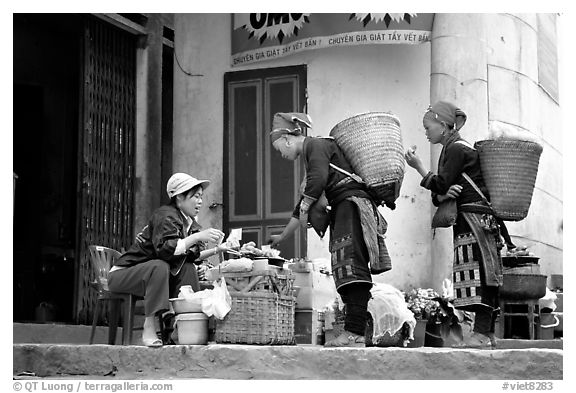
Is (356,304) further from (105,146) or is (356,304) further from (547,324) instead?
(105,146)

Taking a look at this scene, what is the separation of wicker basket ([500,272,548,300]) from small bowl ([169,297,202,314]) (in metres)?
2.97

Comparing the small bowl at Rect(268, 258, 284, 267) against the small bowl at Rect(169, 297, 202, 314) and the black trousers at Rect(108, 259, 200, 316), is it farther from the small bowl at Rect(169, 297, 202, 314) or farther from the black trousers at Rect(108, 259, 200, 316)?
the small bowl at Rect(169, 297, 202, 314)

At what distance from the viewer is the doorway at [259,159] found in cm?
1047

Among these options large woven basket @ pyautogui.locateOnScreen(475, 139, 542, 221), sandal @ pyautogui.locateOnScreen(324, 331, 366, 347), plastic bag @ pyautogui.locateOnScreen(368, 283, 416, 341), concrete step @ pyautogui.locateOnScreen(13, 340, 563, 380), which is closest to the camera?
concrete step @ pyautogui.locateOnScreen(13, 340, 563, 380)

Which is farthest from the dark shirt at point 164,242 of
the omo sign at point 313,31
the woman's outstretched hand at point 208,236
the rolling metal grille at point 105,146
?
the omo sign at point 313,31

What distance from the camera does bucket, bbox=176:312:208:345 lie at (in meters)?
7.10

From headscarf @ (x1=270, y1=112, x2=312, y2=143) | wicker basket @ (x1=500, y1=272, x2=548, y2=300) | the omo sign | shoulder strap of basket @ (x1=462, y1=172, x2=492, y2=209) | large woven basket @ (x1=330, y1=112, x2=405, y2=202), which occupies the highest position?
the omo sign

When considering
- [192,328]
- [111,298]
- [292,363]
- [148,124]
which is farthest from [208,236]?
[148,124]

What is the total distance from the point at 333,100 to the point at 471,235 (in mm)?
3672

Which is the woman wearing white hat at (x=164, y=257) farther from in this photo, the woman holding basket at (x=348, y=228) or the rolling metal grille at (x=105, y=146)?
the rolling metal grille at (x=105, y=146)

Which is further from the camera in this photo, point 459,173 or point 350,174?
point 459,173

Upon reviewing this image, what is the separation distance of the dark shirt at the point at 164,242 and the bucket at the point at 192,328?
357 millimetres

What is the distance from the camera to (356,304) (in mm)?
6793

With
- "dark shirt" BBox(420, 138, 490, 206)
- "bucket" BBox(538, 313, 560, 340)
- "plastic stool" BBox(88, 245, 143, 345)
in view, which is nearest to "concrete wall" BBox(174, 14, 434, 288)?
"bucket" BBox(538, 313, 560, 340)
